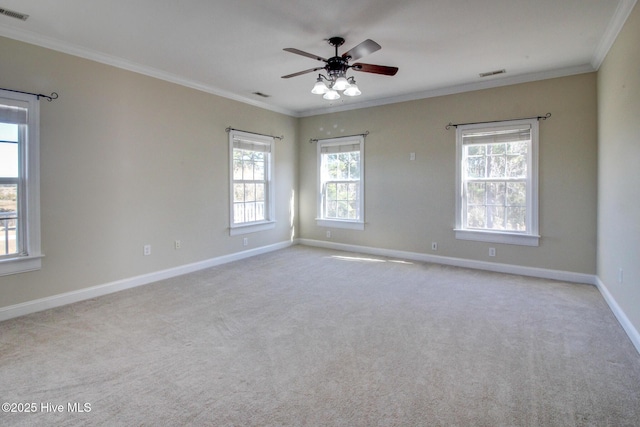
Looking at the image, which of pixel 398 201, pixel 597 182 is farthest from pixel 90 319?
pixel 597 182

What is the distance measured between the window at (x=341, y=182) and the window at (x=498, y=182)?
1.77 meters

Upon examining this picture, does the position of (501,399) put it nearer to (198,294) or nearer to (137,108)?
(198,294)

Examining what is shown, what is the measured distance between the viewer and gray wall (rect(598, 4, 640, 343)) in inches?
105

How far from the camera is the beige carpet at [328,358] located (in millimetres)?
1862

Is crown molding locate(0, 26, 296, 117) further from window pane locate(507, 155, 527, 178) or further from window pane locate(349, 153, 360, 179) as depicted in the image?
window pane locate(507, 155, 527, 178)

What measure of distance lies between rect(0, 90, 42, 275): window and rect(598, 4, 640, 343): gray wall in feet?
17.5

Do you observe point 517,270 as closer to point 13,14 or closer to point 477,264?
point 477,264

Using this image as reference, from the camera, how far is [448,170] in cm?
518

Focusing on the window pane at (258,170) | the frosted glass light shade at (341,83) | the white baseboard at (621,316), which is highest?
the frosted glass light shade at (341,83)

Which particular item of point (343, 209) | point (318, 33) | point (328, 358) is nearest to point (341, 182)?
point (343, 209)

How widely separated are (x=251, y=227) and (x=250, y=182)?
79 centimetres

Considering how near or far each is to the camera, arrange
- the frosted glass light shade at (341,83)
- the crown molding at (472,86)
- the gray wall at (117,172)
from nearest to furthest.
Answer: the frosted glass light shade at (341,83) < the gray wall at (117,172) < the crown molding at (472,86)

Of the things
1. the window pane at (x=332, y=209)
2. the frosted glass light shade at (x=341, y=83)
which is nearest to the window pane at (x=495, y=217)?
the window pane at (x=332, y=209)

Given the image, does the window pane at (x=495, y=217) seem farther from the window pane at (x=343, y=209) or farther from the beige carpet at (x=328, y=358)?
the window pane at (x=343, y=209)
